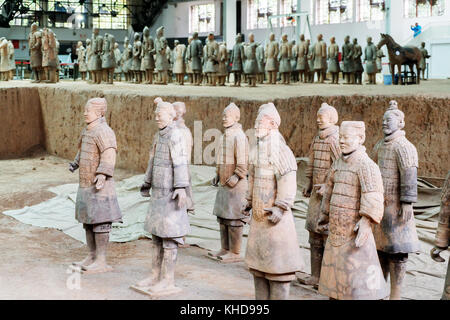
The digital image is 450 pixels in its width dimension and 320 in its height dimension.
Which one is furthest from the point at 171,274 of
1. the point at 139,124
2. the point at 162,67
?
the point at 162,67

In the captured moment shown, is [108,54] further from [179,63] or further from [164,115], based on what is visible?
[164,115]

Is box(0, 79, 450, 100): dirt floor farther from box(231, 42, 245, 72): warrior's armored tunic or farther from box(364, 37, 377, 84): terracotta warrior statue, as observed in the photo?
box(364, 37, 377, 84): terracotta warrior statue

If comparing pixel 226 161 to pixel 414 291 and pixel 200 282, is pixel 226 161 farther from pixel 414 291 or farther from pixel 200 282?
pixel 414 291

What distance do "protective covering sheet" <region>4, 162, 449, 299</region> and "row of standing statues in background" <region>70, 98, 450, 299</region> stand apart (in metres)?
0.65

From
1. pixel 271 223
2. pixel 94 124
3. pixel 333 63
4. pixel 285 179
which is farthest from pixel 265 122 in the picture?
pixel 333 63

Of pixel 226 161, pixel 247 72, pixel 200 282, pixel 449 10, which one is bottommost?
pixel 200 282

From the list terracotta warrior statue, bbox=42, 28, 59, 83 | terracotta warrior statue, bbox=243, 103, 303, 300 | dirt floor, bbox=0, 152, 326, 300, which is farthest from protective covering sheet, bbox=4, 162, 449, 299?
terracotta warrior statue, bbox=42, 28, 59, 83

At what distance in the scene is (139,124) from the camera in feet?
36.3

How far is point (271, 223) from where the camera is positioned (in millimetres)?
4207

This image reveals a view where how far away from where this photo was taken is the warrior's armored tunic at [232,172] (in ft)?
19.6

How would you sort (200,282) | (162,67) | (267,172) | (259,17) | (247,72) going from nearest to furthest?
(267,172), (200,282), (247,72), (162,67), (259,17)

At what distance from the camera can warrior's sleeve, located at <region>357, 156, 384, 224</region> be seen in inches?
155

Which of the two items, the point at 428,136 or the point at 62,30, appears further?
the point at 62,30

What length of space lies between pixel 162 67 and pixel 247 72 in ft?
8.55
